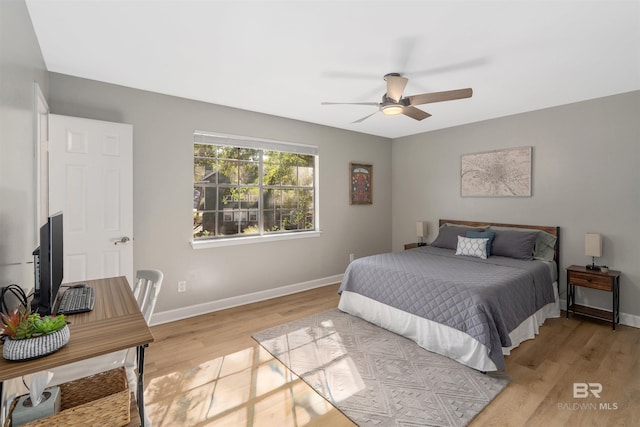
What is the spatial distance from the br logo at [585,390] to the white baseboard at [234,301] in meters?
3.10

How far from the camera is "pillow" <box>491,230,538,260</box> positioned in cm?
367

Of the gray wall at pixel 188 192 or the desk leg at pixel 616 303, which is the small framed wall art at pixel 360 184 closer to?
the gray wall at pixel 188 192

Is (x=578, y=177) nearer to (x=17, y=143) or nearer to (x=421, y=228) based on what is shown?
(x=421, y=228)

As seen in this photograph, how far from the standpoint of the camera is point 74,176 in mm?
2723

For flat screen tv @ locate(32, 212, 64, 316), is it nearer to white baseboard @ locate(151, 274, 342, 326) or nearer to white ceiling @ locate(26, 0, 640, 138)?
white ceiling @ locate(26, 0, 640, 138)

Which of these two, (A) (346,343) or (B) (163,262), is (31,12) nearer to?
(B) (163,262)

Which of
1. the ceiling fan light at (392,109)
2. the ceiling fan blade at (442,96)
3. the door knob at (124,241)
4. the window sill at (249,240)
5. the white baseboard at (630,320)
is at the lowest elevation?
the white baseboard at (630,320)

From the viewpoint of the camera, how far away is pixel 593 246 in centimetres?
336

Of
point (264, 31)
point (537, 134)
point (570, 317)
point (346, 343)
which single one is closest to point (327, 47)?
point (264, 31)

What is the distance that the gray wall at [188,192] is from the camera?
122 inches

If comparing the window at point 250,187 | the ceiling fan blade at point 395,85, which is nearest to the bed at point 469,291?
the window at point 250,187

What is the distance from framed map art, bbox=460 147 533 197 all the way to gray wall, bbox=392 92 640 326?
3.1 inches

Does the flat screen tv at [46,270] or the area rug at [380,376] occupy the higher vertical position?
the flat screen tv at [46,270]

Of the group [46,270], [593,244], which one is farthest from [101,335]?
[593,244]
